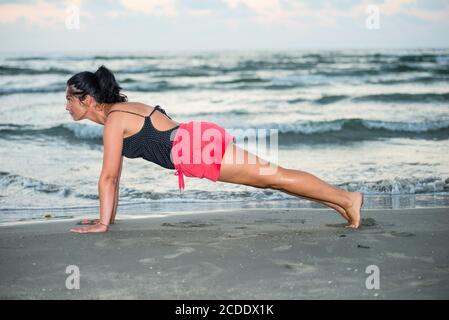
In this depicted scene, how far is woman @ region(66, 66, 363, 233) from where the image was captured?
4523mm

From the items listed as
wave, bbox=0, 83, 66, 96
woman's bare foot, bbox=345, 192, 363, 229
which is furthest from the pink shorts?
wave, bbox=0, 83, 66, 96

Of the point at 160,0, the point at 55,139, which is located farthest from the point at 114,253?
the point at 160,0

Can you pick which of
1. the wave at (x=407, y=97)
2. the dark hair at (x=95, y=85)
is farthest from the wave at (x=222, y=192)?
the wave at (x=407, y=97)

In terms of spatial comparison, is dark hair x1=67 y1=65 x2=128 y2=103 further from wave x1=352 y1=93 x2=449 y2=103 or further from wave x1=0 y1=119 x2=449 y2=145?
wave x1=352 y1=93 x2=449 y2=103

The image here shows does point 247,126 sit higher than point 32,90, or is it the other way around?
point 32,90

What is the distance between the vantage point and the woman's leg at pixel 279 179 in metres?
4.55

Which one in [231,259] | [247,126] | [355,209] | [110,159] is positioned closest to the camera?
[231,259]

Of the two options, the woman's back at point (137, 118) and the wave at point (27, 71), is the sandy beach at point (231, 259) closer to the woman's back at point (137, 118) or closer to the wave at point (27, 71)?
the woman's back at point (137, 118)

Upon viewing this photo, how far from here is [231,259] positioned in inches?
155

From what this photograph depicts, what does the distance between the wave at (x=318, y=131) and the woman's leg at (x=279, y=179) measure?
660 cm

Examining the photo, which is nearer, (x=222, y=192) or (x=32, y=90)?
(x=222, y=192)

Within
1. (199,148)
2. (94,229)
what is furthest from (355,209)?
(94,229)

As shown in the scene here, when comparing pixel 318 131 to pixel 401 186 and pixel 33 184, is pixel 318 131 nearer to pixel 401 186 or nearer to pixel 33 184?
pixel 401 186

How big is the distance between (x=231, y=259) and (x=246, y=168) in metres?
0.83
